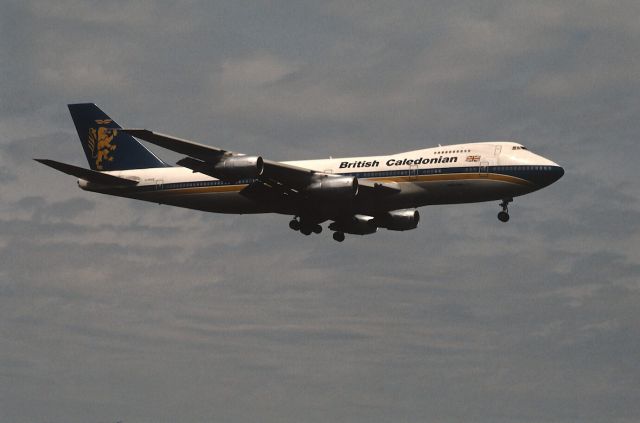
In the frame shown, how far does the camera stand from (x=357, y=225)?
74.3 metres

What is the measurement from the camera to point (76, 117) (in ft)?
267

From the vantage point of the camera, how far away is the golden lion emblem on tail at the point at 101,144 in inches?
3115

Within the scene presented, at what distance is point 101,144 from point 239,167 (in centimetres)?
2127

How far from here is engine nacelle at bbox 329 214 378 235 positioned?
74062 millimetres

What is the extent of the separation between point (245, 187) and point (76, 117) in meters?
19.7

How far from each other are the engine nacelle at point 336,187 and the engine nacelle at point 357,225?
9.04 metres

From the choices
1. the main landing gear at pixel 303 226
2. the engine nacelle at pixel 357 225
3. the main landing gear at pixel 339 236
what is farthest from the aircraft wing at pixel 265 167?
the main landing gear at pixel 339 236

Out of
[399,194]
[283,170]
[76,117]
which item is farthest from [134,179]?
[399,194]

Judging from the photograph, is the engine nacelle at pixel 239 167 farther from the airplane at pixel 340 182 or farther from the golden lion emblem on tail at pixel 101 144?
the golden lion emblem on tail at pixel 101 144

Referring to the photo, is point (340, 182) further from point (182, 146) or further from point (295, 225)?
point (182, 146)

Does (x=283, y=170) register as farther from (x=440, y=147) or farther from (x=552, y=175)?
(x=552, y=175)

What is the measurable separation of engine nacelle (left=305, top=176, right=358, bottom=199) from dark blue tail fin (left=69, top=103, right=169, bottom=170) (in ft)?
54.6

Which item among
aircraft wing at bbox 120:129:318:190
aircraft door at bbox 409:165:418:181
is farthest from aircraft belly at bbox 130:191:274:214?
aircraft door at bbox 409:165:418:181

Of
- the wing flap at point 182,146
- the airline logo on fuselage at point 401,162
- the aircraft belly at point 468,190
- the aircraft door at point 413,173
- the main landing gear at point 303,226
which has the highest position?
the airline logo on fuselage at point 401,162
